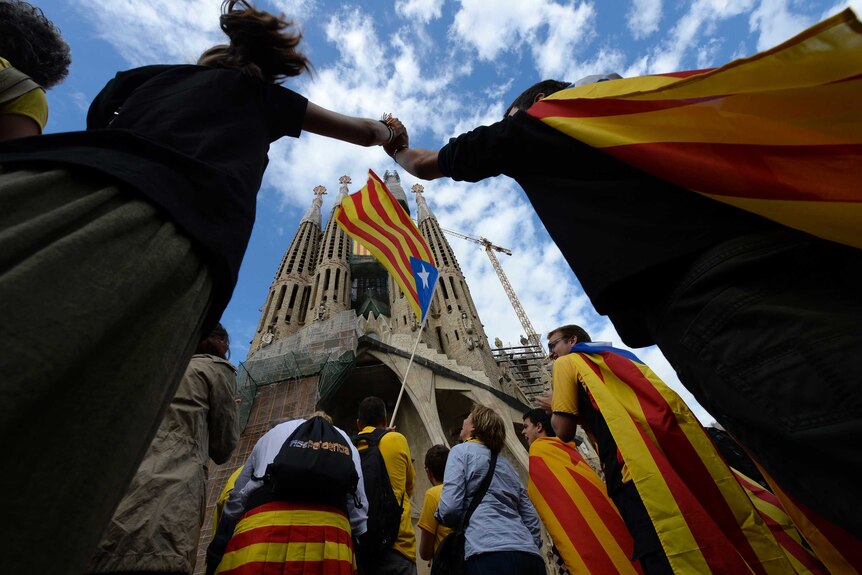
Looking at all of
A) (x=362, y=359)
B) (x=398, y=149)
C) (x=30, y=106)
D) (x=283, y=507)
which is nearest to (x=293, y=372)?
(x=362, y=359)

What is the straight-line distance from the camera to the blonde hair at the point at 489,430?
148 inches

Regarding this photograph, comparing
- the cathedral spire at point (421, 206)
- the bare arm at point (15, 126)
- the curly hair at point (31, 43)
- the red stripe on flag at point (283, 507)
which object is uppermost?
the cathedral spire at point (421, 206)

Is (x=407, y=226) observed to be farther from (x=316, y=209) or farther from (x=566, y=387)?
(x=316, y=209)

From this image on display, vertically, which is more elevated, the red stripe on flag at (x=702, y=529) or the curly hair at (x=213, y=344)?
the curly hair at (x=213, y=344)

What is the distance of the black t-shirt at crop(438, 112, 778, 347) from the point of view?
4.09ft

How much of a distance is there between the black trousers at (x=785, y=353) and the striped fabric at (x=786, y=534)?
1.95 meters

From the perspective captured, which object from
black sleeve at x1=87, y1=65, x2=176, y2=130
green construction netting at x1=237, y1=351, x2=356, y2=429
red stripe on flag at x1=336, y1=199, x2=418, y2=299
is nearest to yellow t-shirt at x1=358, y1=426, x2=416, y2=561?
black sleeve at x1=87, y1=65, x2=176, y2=130

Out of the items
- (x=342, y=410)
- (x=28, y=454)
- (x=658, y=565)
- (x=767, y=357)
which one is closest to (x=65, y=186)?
(x=28, y=454)

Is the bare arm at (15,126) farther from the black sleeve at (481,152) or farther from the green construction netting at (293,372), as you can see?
the green construction netting at (293,372)

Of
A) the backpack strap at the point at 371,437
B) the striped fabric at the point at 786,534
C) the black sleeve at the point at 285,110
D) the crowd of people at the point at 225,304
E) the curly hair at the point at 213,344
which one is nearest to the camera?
the crowd of people at the point at 225,304

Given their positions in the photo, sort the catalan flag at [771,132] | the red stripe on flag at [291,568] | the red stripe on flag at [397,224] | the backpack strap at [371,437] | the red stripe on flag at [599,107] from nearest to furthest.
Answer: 1. the catalan flag at [771,132]
2. the red stripe on flag at [599,107]
3. the red stripe on flag at [291,568]
4. the backpack strap at [371,437]
5. the red stripe on flag at [397,224]

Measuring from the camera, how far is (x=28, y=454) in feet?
1.91

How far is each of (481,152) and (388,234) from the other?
6.47m

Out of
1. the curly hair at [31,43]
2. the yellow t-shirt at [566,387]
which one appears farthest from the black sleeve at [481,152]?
the yellow t-shirt at [566,387]
